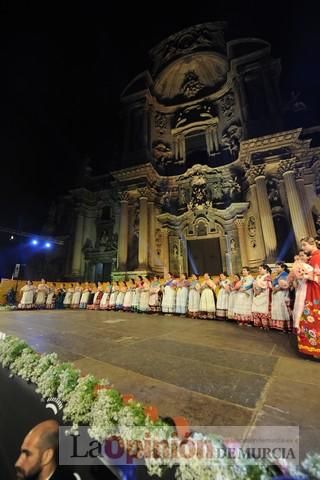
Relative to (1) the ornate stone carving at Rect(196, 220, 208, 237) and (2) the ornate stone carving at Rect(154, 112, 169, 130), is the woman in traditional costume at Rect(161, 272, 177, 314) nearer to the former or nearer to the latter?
(1) the ornate stone carving at Rect(196, 220, 208, 237)

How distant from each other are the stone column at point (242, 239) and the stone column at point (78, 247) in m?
14.7

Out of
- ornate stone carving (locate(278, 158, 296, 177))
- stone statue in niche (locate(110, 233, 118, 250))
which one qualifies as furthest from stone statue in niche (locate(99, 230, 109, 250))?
ornate stone carving (locate(278, 158, 296, 177))

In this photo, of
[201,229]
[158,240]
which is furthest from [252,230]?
[158,240]

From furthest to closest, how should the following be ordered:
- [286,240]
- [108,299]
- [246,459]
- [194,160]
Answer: [194,160]
[286,240]
[108,299]
[246,459]

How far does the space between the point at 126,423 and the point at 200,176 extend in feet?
57.4

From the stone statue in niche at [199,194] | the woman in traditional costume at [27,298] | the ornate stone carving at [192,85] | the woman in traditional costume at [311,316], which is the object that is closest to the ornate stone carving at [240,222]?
the stone statue in niche at [199,194]

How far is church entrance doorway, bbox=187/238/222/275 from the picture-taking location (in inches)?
655

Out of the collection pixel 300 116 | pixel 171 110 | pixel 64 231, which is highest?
pixel 171 110

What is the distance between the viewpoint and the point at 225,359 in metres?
2.90

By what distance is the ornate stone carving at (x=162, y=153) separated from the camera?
66.2 ft

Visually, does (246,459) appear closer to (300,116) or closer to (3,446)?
(3,446)

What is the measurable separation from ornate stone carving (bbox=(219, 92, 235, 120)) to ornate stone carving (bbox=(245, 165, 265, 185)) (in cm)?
741

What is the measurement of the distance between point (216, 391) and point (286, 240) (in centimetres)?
1414

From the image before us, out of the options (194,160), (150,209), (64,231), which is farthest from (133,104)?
(64,231)
